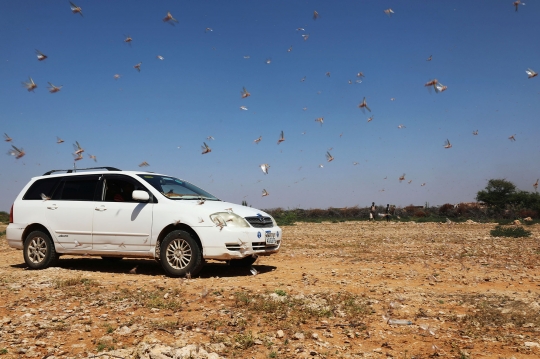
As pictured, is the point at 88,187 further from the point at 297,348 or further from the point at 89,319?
the point at 297,348

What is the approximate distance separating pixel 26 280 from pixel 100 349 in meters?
4.54

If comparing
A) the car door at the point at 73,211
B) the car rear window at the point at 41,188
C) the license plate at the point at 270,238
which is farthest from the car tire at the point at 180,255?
the car rear window at the point at 41,188

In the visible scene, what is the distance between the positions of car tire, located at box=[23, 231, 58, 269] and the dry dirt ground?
27 centimetres

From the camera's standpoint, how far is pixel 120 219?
8.98 m

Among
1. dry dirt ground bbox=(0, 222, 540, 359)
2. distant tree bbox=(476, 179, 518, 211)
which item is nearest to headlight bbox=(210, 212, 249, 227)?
dry dirt ground bbox=(0, 222, 540, 359)

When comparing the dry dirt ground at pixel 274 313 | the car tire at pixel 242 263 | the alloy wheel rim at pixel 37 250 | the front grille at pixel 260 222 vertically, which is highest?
the front grille at pixel 260 222

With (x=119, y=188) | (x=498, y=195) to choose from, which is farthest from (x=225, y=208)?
(x=498, y=195)

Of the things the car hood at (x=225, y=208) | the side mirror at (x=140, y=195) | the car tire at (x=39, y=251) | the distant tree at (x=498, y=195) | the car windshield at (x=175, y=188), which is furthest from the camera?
the distant tree at (x=498, y=195)

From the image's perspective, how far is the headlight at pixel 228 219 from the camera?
8.27 m

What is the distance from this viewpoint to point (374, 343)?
482cm

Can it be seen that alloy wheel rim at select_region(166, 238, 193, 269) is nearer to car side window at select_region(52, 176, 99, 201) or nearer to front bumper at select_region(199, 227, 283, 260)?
front bumper at select_region(199, 227, 283, 260)

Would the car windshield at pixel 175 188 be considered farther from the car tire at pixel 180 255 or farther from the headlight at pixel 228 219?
the headlight at pixel 228 219

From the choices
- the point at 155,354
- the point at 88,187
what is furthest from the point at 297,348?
the point at 88,187

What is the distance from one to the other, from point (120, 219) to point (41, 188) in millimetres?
2449
